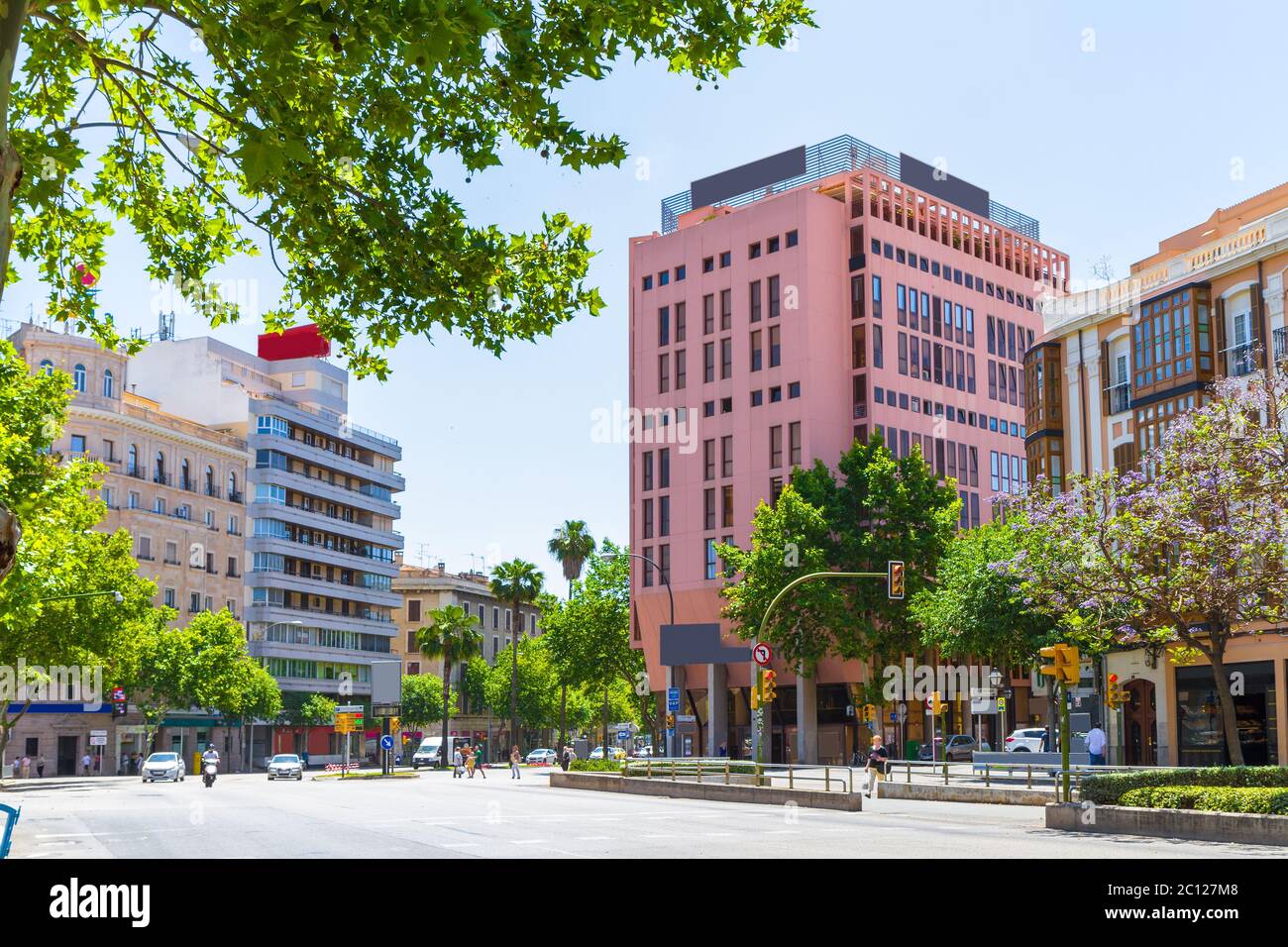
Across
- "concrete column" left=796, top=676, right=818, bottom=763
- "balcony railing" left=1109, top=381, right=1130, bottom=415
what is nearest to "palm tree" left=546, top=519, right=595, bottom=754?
"concrete column" left=796, top=676, right=818, bottom=763

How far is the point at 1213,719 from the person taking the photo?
4300 centimetres

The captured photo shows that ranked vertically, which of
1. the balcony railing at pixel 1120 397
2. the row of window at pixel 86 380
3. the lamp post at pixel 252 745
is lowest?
the lamp post at pixel 252 745

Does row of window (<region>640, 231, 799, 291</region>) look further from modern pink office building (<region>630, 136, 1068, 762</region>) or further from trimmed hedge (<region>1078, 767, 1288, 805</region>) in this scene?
trimmed hedge (<region>1078, 767, 1288, 805</region>)

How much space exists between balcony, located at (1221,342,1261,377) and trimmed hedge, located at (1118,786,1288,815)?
24.1 m

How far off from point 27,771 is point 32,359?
2178cm

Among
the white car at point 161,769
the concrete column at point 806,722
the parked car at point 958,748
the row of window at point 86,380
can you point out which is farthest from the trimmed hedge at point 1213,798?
the row of window at point 86,380

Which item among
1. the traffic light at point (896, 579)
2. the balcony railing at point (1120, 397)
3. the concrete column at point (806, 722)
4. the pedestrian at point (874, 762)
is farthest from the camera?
the concrete column at point (806, 722)

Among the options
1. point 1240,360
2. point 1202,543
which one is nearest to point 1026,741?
point 1240,360

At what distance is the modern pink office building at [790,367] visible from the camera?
71.8 meters

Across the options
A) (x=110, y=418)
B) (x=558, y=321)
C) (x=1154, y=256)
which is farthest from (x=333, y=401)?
(x=558, y=321)

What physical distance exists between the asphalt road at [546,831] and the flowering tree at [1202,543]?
184 inches

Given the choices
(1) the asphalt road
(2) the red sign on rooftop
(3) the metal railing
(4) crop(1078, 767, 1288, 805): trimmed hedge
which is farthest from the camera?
(2) the red sign on rooftop

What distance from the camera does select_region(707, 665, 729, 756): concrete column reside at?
73000 mm

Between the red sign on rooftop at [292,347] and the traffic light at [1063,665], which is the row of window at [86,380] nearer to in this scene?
the red sign on rooftop at [292,347]
